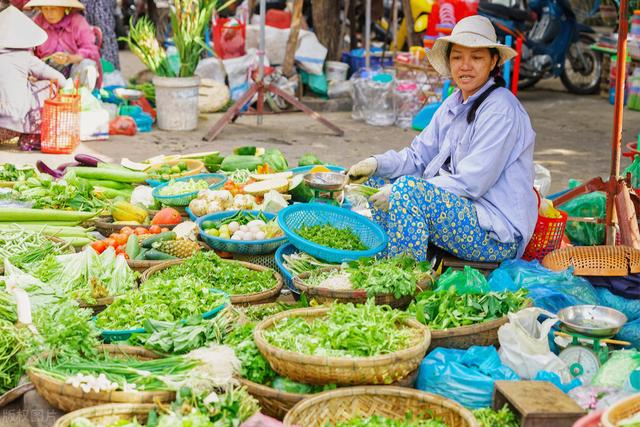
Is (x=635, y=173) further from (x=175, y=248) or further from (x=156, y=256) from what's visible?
(x=156, y=256)

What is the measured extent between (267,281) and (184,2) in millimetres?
5506

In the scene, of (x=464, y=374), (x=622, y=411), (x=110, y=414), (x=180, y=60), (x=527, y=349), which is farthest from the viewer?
(x=180, y=60)

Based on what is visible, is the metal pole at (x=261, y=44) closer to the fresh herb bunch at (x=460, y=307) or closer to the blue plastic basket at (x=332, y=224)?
the blue plastic basket at (x=332, y=224)

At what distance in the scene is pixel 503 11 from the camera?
10.7 m

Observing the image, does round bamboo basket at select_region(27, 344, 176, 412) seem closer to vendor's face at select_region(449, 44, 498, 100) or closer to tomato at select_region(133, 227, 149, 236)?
tomato at select_region(133, 227, 149, 236)

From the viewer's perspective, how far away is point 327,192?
199 inches

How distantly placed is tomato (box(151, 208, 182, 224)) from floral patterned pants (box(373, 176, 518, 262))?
62.2 inches

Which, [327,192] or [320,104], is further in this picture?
[320,104]

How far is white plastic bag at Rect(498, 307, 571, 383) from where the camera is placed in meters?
3.09

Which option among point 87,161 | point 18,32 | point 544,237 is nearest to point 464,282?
point 544,237

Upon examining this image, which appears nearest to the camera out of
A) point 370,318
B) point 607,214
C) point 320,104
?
point 370,318

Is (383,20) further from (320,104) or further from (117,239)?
(117,239)

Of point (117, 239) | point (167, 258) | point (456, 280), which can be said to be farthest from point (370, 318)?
point (117, 239)

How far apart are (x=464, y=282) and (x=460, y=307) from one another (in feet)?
0.96
